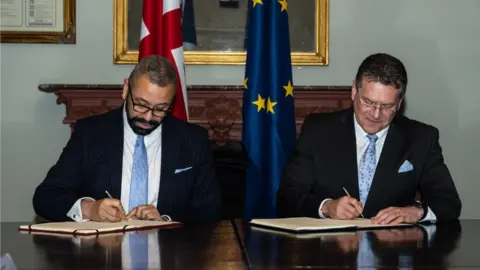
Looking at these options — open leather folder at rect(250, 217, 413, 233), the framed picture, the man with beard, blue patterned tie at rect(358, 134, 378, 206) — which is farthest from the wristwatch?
the framed picture

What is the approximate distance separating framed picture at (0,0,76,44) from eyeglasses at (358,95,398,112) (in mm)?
2394

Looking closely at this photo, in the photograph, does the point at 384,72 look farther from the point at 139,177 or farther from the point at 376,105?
the point at 139,177

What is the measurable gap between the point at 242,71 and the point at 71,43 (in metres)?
1.13

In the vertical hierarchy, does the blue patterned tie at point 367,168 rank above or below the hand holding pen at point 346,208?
above

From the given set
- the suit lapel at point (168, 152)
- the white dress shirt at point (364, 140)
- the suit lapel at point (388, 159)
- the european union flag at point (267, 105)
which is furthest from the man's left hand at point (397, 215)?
the european union flag at point (267, 105)

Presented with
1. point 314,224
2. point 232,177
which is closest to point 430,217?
point 314,224

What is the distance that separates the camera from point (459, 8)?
5379mm

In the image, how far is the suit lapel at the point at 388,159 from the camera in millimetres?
3570

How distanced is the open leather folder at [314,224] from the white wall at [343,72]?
2218 mm

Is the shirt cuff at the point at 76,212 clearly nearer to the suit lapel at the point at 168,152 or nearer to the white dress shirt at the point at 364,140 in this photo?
the suit lapel at the point at 168,152

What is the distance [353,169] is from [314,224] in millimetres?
654

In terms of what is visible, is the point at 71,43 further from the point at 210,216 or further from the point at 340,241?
the point at 340,241

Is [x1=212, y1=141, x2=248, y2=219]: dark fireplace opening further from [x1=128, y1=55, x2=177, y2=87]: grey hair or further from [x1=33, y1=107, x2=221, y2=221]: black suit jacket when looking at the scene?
[x1=128, y1=55, x2=177, y2=87]: grey hair

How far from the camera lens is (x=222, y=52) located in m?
5.19
